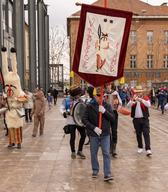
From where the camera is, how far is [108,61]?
9.13m

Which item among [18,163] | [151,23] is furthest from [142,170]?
[151,23]

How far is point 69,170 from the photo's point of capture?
33.2 ft

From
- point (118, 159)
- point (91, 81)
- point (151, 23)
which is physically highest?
point (151, 23)

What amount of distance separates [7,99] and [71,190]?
560 centimetres

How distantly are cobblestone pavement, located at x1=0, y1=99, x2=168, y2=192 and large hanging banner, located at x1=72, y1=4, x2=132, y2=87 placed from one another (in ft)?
6.09

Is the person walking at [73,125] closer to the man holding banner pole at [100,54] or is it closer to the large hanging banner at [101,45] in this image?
the man holding banner pole at [100,54]

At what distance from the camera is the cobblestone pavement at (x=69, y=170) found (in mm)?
8555

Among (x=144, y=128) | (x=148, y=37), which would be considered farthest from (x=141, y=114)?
(x=148, y=37)

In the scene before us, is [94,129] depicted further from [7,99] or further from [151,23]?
[151,23]

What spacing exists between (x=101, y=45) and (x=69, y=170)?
271 cm

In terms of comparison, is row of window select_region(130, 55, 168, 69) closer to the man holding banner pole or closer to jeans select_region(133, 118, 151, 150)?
jeans select_region(133, 118, 151, 150)

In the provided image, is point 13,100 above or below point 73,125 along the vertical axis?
above

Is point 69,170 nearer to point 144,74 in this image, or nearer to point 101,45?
point 101,45

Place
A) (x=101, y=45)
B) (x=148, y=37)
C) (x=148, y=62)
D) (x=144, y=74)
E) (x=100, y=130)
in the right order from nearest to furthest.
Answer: (x=100, y=130) < (x=101, y=45) < (x=144, y=74) < (x=148, y=62) < (x=148, y=37)
